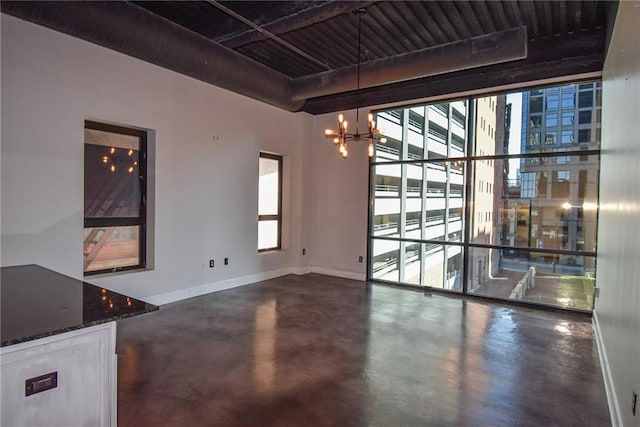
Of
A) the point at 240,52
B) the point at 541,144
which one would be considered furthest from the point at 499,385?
the point at 240,52

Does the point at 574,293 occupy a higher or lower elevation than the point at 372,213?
lower

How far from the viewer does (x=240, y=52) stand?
4980 mm

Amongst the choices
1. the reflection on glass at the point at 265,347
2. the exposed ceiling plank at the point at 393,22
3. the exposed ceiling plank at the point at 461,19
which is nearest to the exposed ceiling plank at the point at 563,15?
the exposed ceiling plank at the point at 461,19

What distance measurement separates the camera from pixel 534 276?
512 centimetres

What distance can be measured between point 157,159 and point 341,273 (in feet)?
12.3

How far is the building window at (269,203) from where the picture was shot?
6.36 m

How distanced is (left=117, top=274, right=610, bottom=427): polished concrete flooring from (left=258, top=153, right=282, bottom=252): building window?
180cm

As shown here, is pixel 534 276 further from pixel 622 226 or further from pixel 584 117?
pixel 622 226

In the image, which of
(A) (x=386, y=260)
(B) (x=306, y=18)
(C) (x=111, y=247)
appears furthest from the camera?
(A) (x=386, y=260)

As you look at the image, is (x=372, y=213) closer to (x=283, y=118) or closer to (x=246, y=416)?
(x=283, y=118)

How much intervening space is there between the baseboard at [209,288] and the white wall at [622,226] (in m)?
4.58

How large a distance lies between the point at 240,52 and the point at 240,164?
5.33 ft

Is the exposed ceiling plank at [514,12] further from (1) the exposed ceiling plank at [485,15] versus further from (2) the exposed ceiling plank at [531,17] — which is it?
(1) the exposed ceiling plank at [485,15]

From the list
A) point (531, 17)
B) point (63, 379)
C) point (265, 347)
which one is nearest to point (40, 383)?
point (63, 379)
